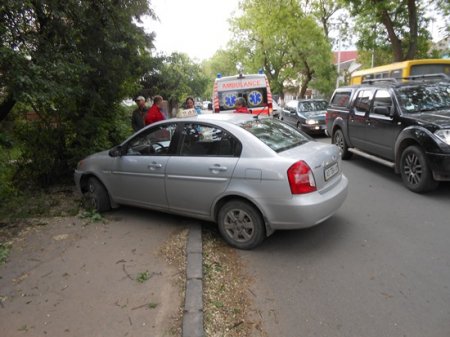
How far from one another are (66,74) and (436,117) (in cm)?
587

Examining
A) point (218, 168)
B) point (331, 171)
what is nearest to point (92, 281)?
point (218, 168)

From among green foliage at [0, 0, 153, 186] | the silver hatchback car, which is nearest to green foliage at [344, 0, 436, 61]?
green foliage at [0, 0, 153, 186]

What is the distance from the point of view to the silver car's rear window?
447cm

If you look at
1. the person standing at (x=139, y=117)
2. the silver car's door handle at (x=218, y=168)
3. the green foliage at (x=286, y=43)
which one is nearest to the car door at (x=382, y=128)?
the silver car's door handle at (x=218, y=168)

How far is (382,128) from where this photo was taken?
7.24 metres

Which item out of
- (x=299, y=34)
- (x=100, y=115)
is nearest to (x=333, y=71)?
(x=299, y=34)

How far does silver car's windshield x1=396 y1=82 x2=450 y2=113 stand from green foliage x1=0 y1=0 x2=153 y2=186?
5288mm

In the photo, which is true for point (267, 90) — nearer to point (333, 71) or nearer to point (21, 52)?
point (21, 52)

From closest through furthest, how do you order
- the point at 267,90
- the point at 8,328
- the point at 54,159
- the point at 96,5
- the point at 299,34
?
the point at 8,328
the point at 96,5
the point at 54,159
the point at 267,90
the point at 299,34

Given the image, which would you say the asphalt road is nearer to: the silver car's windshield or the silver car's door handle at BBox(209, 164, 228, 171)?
the silver car's door handle at BBox(209, 164, 228, 171)

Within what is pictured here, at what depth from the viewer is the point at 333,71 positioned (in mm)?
26391

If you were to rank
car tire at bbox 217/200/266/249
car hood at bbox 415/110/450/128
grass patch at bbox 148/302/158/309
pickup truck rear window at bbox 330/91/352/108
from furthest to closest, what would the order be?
1. pickup truck rear window at bbox 330/91/352/108
2. car hood at bbox 415/110/450/128
3. car tire at bbox 217/200/266/249
4. grass patch at bbox 148/302/158/309

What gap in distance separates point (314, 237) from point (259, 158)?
4.40 ft

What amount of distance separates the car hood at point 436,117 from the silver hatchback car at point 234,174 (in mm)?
2184
